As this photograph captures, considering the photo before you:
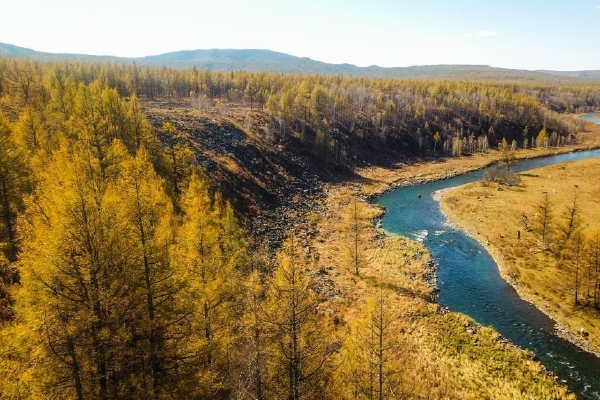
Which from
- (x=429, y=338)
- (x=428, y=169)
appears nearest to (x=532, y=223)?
(x=429, y=338)

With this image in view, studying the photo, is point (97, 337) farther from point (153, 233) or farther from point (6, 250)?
point (6, 250)

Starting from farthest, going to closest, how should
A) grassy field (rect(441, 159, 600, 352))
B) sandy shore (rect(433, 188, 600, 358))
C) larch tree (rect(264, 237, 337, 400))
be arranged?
grassy field (rect(441, 159, 600, 352))
sandy shore (rect(433, 188, 600, 358))
larch tree (rect(264, 237, 337, 400))

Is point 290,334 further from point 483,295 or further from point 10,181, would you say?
point 483,295

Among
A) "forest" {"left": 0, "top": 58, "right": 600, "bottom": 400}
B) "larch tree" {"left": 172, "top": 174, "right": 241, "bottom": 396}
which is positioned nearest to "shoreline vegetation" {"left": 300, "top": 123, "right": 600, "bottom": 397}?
"forest" {"left": 0, "top": 58, "right": 600, "bottom": 400}

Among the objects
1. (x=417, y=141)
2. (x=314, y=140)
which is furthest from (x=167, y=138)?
(x=417, y=141)

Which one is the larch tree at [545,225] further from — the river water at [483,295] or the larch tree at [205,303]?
the larch tree at [205,303]

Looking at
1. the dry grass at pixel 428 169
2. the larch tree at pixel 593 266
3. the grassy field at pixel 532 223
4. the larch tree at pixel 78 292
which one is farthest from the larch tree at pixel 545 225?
the larch tree at pixel 78 292

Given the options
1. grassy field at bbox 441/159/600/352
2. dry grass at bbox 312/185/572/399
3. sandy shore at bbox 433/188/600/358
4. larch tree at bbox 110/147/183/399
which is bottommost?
dry grass at bbox 312/185/572/399

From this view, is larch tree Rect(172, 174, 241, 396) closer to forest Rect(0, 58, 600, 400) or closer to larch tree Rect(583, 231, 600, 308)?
forest Rect(0, 58, 600, 400)
